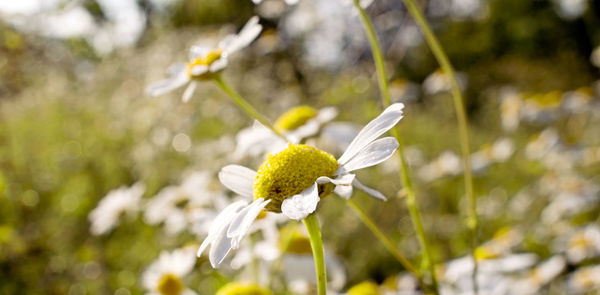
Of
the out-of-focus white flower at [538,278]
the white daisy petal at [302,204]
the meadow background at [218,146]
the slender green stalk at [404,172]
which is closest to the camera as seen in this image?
the white daisy petal at [302,204]

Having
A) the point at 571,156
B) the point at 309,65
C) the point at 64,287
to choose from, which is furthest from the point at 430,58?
the point at 64,287

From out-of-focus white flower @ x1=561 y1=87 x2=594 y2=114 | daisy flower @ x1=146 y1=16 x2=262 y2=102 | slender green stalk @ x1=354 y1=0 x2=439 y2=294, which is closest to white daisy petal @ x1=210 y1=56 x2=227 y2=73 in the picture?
daisy flower @ x1=146 y1=16 x2=262 y2=102

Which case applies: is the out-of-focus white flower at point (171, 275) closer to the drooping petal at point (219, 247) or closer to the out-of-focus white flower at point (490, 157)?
the drooping petal at point (219, 247)

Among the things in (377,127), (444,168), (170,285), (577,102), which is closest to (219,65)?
(377,127)

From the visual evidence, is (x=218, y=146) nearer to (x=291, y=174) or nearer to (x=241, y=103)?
(x=241, y=103)


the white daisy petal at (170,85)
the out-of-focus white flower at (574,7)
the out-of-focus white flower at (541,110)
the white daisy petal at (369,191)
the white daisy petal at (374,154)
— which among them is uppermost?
the out-of-focus white flower at (574,7)

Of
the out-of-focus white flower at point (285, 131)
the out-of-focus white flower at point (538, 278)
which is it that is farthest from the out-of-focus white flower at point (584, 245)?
the out-of-focus white flower at point (285, 131)
